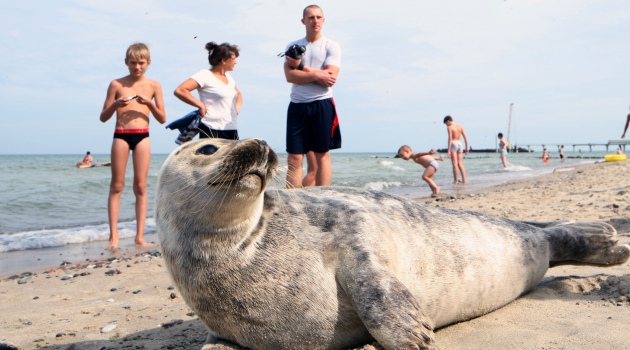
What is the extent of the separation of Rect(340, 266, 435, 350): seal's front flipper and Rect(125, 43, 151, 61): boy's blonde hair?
478 cm

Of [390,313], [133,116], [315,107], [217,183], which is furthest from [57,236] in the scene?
[390,313]

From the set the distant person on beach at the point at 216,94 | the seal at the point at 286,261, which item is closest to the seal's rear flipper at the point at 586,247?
the seal at the point at 286,261

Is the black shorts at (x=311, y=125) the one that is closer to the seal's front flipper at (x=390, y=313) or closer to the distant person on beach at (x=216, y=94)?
the distant person on beach at (x=216, y=94)

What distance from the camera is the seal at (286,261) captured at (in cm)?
237

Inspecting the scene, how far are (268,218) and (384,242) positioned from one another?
1.71 ft

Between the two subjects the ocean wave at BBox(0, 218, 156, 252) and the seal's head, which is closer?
the seal's head

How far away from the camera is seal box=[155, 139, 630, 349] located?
7.79 feet

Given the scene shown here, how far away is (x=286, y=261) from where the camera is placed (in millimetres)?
2547

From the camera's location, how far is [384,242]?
2713mm

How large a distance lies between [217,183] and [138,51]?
4596 mm

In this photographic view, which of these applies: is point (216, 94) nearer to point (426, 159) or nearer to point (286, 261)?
point (286, 261)

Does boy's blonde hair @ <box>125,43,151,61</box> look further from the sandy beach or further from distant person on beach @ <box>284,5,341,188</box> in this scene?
the sandy beach

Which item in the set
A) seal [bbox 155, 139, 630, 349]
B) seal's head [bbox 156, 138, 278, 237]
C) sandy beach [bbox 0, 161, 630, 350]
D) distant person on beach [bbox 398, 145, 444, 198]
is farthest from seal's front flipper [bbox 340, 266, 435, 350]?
distant person on beach [bbox 398, 145, 444, 198]

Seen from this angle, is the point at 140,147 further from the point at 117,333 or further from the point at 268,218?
the point at 268,218
